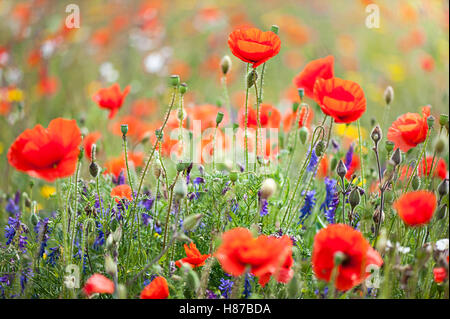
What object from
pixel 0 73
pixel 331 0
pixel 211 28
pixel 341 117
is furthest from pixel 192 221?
pixel 331 0

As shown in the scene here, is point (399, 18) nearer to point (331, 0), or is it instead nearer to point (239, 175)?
point (331, 0)

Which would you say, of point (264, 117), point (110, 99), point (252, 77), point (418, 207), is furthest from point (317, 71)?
point (110, 99)

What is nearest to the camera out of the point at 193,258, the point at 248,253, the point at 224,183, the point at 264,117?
the point at 248,253

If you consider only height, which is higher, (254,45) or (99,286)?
(254,45)

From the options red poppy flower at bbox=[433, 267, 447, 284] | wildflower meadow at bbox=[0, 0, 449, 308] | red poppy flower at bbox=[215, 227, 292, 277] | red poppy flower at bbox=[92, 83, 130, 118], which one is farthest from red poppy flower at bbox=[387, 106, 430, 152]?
red poppy flower at bbox=[92, 83, 130, 118]

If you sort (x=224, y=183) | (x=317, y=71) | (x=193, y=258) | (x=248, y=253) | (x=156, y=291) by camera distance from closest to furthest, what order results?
(x=248, y=253)
(x=156, y=291)
(x=193, y=258)
(x=224, y=183)
(x=317, y=71)

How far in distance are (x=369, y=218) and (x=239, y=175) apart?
0.31m

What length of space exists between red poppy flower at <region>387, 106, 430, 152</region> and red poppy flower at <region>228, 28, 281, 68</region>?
0.35 meters

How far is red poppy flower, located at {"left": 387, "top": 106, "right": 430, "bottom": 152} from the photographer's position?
1.24 meters

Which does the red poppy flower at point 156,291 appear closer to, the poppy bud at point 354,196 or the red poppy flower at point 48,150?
the red poppy flower at point 48,150

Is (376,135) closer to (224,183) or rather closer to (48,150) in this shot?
(224,183)

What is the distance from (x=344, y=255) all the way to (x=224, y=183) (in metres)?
0.40

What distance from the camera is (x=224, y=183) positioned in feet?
4.04

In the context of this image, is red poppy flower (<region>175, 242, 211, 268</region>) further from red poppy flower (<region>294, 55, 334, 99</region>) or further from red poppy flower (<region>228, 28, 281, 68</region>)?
red poppy flower (<region>294, 55, 334, 99</region>)
